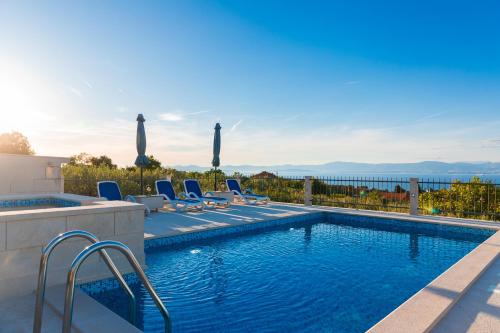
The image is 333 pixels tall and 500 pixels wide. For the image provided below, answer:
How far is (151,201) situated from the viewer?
392 inches

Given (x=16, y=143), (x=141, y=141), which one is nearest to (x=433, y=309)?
(x=141, y=141)

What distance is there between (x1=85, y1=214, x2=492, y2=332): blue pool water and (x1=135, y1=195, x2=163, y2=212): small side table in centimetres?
339

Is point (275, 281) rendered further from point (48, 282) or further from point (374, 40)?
point (374, 40)

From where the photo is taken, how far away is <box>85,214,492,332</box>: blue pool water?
3.61m

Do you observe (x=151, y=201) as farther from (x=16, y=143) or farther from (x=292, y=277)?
(x=16, y=143)

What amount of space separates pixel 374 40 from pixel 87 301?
50.9 ft

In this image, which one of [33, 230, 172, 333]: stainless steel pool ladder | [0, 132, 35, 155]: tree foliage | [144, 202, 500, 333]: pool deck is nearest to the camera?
[33, 230, 172, 333]: stainless steel pool ladder

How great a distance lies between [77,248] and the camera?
4211mm

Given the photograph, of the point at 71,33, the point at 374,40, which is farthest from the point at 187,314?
the point at 374,40

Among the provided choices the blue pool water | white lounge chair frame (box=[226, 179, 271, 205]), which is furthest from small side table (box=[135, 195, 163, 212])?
the blue pool water

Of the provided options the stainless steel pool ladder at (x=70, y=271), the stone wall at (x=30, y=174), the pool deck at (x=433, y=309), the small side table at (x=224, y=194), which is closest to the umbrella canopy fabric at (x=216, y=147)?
the small side table at (x=224, y=194)

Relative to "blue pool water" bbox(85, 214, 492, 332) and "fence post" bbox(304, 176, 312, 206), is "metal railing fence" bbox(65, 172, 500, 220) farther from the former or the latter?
"blue pool water" bbox(85, 214, 492, 332)

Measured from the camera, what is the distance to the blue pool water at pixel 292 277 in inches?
142

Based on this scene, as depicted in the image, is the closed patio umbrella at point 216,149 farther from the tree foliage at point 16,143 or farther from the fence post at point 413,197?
the tree foliage at point 16,143
